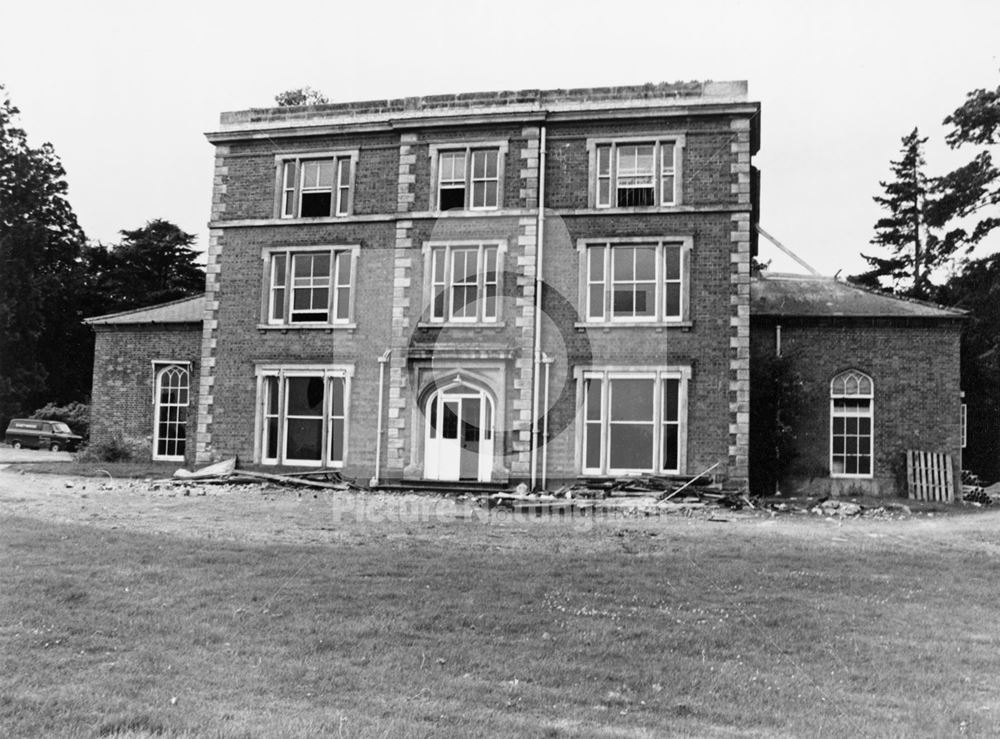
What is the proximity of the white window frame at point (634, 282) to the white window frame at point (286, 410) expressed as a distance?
6719 mm

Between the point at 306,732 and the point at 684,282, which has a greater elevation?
the point at 684,282

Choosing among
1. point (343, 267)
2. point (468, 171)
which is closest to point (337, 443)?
point (343, 267)

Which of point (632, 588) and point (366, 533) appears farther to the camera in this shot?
point (366, 533)

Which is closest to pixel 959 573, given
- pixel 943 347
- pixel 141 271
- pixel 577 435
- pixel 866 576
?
pixel 866 576

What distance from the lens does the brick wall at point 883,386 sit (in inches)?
965

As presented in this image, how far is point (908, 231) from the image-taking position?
40.8 meters

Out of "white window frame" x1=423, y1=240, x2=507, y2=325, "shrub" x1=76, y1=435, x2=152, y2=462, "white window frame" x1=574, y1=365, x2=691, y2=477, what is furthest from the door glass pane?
"shrub" x1=76, y1=435, x2=152, y2=462

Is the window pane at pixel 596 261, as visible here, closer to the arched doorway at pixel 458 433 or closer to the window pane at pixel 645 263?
the window pane at pixel 645 263

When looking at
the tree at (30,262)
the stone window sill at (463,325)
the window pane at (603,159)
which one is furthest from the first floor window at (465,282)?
the tree at (30,262)

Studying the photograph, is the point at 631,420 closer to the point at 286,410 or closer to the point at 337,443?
the point at 337,443

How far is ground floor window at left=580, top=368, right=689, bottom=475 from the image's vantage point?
75.5 feet

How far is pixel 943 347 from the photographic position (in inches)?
968

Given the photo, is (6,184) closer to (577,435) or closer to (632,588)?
(632,588)

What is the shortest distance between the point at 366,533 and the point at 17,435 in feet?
97.0
